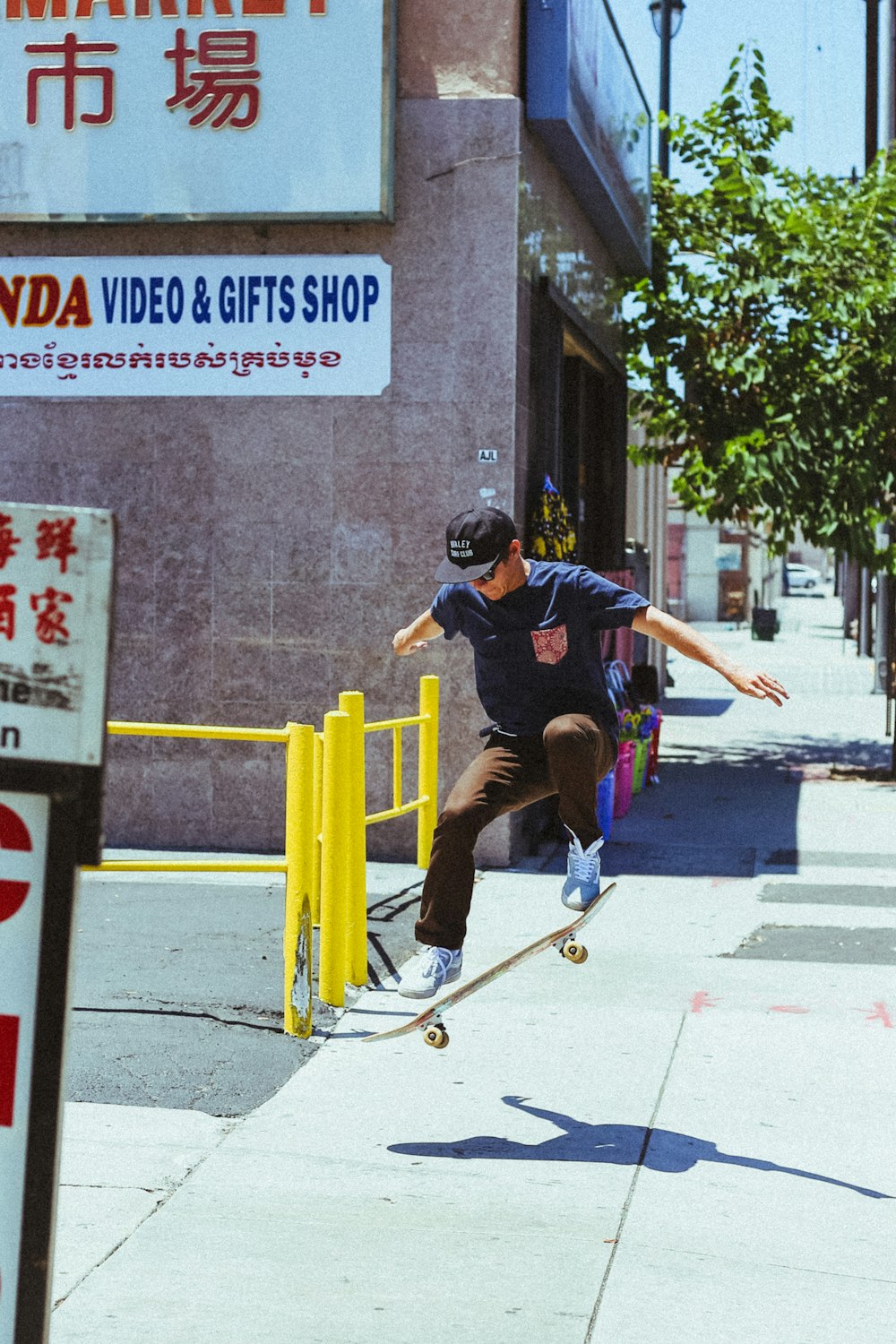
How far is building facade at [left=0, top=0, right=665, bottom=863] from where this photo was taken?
1103 centimetres

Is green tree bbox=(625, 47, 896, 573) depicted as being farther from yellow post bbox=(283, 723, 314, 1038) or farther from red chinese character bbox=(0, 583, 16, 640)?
red chinese character bbox=(0, 583, 16, 640)

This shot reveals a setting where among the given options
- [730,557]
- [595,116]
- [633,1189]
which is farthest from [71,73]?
[730,557]

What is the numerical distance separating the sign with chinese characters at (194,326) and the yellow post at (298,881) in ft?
15.7

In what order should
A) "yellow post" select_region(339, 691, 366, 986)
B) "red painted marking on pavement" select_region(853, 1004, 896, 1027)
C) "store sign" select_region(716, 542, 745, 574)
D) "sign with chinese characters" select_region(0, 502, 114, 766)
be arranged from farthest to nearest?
"store sign" select_region(716, 542, 745, 574), "yellow post" select_region(339, 691, 366, 986), "red painted marking on pavement" select_region(853, 1004, 896, 1027), "sign with chinese characters" select_region(0, 502, 114, 766)

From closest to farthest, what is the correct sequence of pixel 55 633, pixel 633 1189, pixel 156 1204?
pixel 55 633
pixel 156 1204
pixel 633 1189

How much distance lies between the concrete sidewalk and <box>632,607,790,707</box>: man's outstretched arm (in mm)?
1469

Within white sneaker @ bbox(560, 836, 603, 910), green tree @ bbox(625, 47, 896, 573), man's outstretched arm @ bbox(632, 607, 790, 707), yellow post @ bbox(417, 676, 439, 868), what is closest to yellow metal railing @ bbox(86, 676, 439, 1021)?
white sneaker @ bbox(560, 836, 603, 910)

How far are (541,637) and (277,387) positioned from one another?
5679 mm

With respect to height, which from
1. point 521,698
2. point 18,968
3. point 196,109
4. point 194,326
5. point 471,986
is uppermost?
point 196,109

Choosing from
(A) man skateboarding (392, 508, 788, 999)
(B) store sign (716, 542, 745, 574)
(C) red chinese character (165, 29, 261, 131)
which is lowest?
(A) man skateboarding (392, 508, 788, 999)

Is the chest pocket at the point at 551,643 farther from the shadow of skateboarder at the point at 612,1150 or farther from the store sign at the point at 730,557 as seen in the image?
Answer: the store sign at the point at 730,557

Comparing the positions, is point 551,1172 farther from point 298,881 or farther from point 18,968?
point 18,968

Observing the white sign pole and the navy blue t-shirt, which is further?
the navy blue t-shirt

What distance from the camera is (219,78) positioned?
36.3ft
